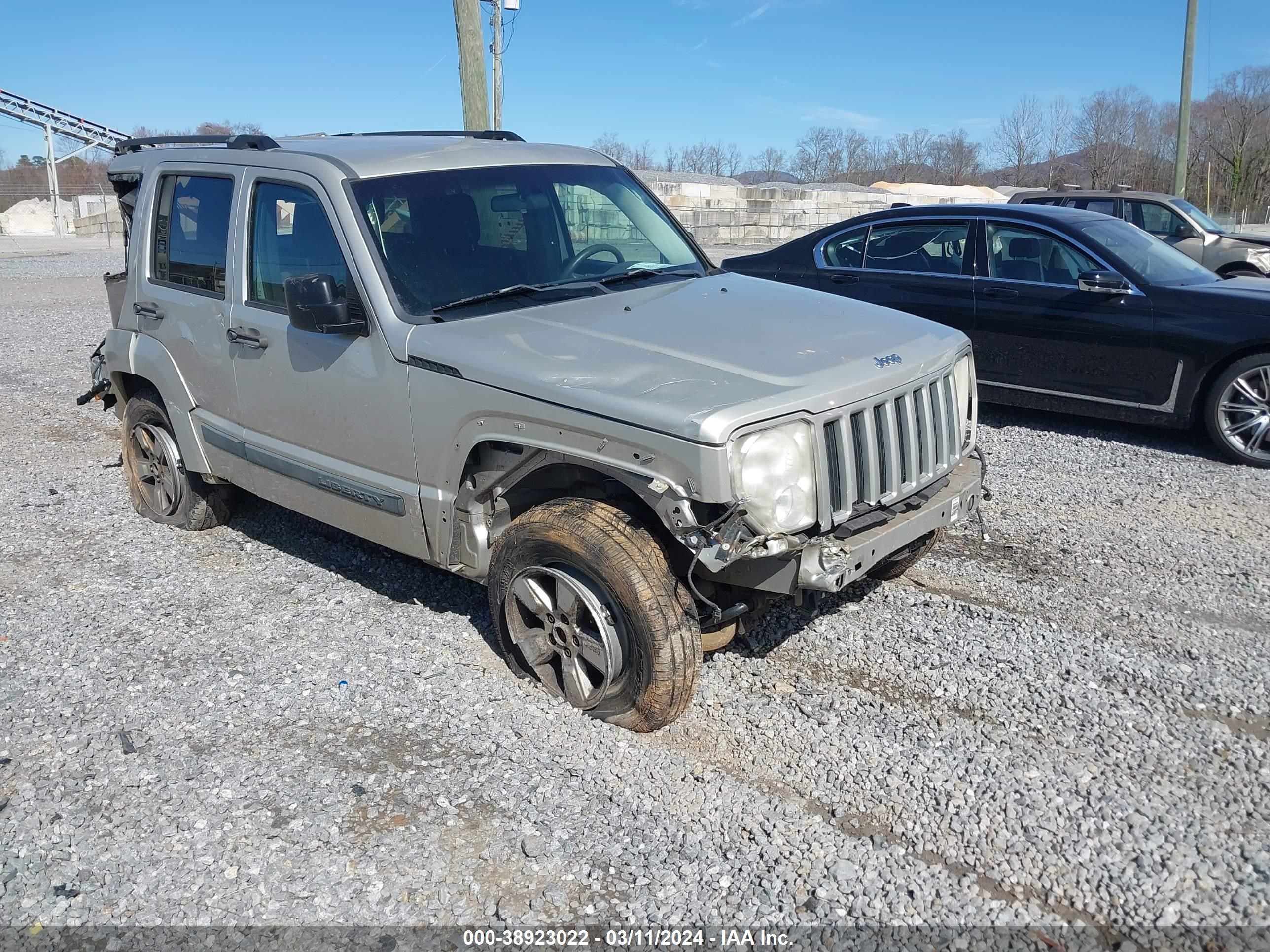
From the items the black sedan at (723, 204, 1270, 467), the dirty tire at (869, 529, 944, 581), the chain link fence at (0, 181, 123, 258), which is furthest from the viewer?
the chain link fence at (0, 181, 123, 258)

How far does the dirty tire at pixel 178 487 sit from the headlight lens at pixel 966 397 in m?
3.98

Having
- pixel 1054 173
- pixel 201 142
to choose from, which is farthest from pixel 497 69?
pixel 1054 173

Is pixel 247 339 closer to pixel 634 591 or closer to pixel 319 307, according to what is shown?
pixel 319 307

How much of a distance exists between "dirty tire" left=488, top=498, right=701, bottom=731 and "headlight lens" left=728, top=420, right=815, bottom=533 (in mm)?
448

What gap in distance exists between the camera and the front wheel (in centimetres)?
678

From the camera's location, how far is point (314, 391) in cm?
444

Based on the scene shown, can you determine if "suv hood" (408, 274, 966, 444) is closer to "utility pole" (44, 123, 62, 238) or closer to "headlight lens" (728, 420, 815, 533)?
"headlight lens" (728, 420, 815, 533)

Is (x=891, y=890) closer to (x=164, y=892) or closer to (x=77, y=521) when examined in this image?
(x=164, y=892)

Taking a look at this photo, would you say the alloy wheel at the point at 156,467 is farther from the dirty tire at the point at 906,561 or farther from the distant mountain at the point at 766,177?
the distant mountain at the point at 766,177

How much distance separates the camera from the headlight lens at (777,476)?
3223 millimetres

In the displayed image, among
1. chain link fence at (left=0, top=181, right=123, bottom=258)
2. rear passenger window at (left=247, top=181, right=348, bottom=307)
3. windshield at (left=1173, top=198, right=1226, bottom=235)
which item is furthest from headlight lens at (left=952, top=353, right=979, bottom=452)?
chain link fence at (left=0, top=181, right=123, bottom=258)

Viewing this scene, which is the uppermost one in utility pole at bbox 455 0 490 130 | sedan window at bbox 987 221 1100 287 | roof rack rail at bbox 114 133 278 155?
utility pole at bbox 455 0 490 130

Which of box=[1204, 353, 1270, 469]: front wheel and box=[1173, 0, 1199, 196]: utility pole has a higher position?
box=[1173, 0, 1199, 196]: utility pole

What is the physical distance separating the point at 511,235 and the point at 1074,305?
15.5ft
